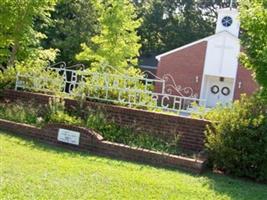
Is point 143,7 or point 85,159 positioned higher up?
point 143,7

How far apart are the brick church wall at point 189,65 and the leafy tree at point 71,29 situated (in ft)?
18.6

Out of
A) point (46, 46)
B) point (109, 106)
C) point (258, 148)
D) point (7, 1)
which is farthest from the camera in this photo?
point (46, 46)

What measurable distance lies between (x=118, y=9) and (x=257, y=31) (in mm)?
16532

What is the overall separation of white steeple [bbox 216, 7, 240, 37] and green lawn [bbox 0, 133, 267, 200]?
929 inches

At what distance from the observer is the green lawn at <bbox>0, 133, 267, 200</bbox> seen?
19.2 feet

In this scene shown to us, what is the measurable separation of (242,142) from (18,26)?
8274 millimetres

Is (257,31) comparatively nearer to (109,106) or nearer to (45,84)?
(109,106)

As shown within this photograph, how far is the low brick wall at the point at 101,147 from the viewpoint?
813 cm

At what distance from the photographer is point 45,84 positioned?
1152cm

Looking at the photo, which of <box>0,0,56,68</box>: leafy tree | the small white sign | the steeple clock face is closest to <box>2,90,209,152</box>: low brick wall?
the small white sign

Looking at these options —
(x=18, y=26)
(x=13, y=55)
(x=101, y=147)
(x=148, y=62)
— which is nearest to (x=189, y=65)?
(x=148, y=62)

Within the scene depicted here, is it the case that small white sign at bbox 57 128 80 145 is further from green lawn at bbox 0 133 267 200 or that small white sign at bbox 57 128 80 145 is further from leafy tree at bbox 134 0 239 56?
leafy tree at bbox 134 0 239 56

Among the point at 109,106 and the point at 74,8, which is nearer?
the point at 109,106

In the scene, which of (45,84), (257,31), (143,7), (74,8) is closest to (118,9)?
(74,8)
